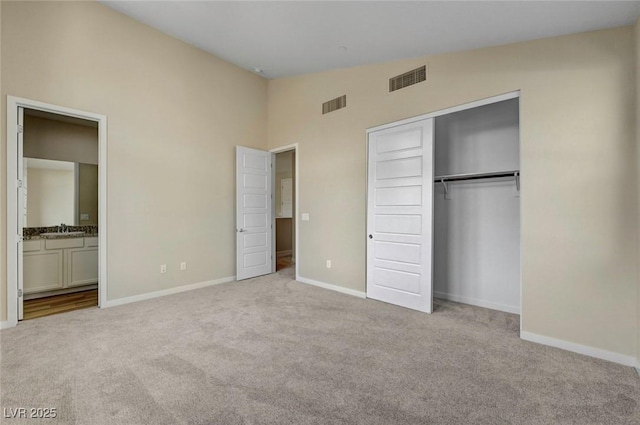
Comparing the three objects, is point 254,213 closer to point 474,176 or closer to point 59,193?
point 59,193

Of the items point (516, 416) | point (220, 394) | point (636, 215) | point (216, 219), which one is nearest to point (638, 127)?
point (636, 215)

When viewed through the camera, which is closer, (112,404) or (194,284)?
(112,404)

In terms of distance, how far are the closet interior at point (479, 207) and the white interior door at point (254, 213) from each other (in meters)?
2.96

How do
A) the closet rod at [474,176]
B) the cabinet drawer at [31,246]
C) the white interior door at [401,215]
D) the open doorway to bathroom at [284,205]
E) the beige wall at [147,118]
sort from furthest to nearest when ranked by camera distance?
the open doorway to bathroom at [284,205] → the cabinet drawer at [31,246] → the white interior door at [401,215] → the closet rod at [474,176] → the beige wall at [147,118]

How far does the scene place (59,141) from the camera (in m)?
4.68

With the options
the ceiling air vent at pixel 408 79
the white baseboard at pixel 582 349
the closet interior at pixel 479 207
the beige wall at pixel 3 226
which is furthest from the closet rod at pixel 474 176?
the beige wall at pixel 3 226

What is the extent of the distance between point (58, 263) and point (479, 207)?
593cm

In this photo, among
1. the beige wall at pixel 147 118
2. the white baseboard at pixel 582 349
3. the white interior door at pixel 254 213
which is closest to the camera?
the white baseboard at pixel 582 349

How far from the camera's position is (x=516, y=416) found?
175 cm

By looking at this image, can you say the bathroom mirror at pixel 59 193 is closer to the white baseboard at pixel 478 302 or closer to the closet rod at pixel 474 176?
the closet rod at pixel 474 176

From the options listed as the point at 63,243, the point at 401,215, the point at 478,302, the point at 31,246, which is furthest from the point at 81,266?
the point at 478,302

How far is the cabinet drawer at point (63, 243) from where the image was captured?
4180 mm

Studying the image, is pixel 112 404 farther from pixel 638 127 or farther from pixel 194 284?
pixel 638 127

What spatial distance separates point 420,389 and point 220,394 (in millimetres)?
1339
